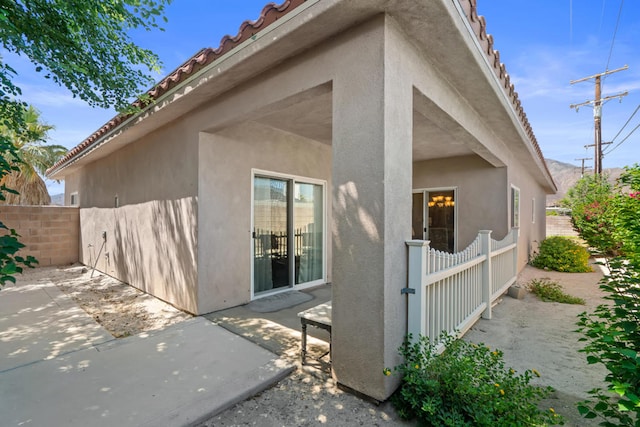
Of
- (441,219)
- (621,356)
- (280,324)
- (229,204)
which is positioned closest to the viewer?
(621,356)

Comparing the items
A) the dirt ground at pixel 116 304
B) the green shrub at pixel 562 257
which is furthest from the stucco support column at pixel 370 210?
the green shrub at pixel 562 257

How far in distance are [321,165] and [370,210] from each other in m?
3.84

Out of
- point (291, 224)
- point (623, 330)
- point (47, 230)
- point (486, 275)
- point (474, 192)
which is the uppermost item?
point (474, 192)

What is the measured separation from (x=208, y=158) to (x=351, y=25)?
9.16 feet

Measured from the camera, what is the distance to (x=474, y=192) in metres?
6.59

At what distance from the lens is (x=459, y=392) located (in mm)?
2021

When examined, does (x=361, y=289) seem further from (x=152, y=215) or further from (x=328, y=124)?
(x=152, y=215)

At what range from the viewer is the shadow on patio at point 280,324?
3232mm

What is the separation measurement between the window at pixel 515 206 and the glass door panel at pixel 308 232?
446cm

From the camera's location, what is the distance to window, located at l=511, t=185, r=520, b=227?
6709 mm

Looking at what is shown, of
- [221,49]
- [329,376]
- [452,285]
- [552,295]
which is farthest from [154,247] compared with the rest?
[552,295]

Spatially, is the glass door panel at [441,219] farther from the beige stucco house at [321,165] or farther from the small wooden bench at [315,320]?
the small wooden bench at [315,320]

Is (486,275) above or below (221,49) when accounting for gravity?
below

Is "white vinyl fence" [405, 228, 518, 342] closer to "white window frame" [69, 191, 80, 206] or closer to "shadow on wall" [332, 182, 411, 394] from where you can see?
"shadow on wall" [332, 182, 411, 394]
